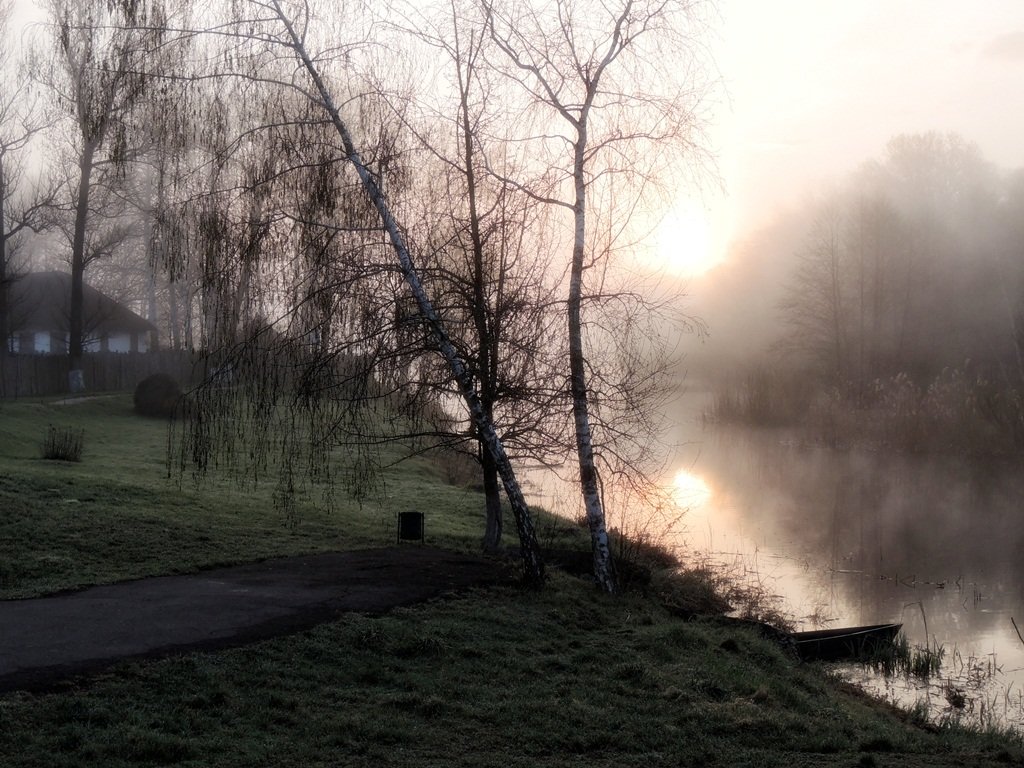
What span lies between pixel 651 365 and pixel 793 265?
4729 cm

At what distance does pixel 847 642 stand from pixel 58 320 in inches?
1809

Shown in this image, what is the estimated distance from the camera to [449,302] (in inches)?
491

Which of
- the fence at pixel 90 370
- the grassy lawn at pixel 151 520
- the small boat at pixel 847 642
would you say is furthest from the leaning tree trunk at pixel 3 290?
the small boat at pixel 847 642

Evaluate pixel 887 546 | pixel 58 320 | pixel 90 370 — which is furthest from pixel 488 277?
pixel 58 320

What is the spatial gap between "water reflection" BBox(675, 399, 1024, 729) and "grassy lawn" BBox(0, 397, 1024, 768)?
371 centimetres

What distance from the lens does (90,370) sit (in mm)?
41688

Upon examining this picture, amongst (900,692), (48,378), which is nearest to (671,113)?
(900,692)

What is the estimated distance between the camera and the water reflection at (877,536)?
14414mm

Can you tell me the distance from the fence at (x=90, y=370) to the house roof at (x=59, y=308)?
4.18 meters

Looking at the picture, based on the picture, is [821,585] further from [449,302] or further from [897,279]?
[897,279]

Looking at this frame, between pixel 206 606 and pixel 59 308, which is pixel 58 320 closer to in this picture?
pixel 59 308

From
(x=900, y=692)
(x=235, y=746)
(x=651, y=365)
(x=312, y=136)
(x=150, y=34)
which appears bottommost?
(x=900, y=692)

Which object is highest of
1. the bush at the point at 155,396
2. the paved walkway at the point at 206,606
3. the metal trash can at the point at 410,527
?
the bush at the point at 155,396

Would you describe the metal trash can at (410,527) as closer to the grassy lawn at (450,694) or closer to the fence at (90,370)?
the grassy lawn at (450,694)
